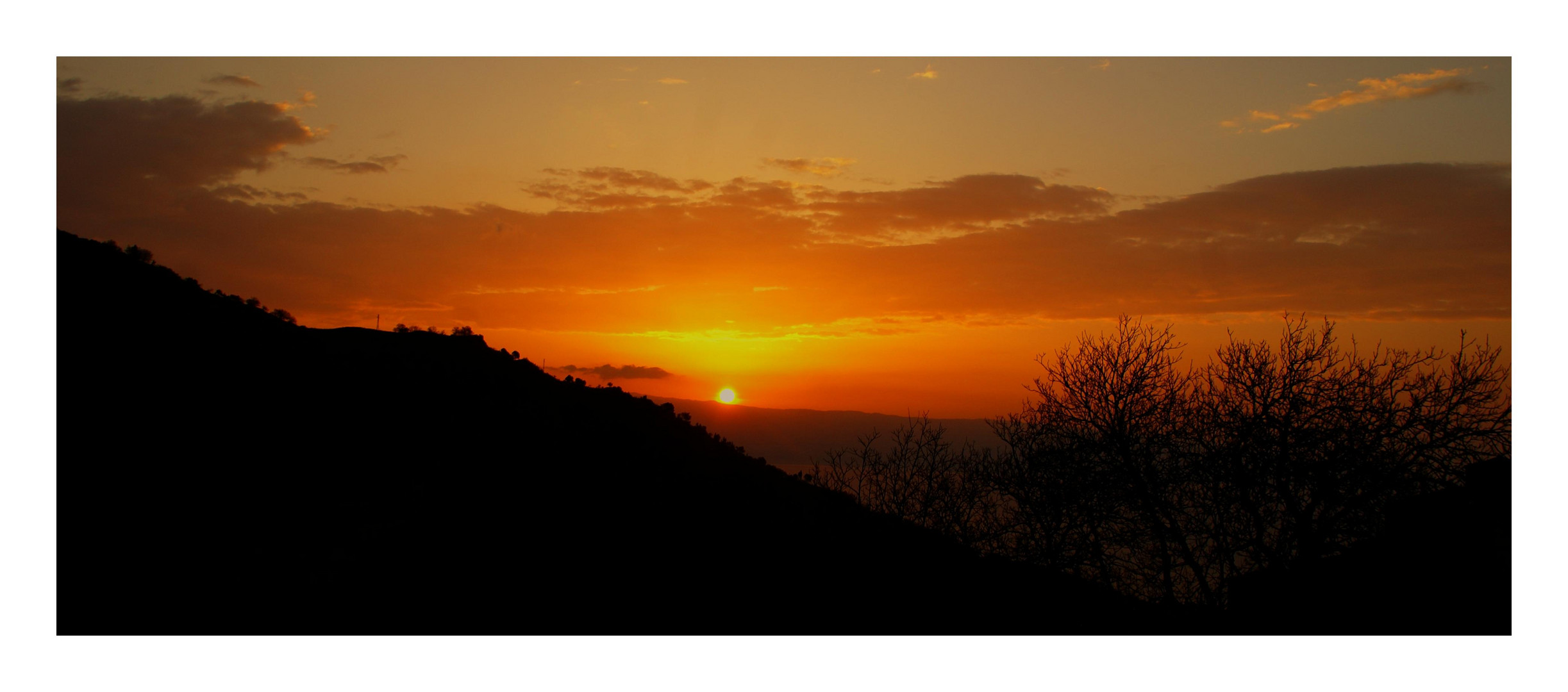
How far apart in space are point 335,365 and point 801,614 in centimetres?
1331

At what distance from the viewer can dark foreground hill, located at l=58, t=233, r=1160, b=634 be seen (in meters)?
13.0

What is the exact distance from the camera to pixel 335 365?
806 inches

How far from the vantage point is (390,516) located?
15.0 m

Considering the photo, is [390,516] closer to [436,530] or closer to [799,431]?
[436,530]

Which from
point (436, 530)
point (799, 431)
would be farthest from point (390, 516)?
point (799, 431)

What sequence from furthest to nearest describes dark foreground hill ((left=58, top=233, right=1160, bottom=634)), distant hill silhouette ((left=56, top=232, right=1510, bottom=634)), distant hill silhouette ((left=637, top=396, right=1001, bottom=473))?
1. distant hill silhouette ((left=637, top=396, right=1001, bottom=473))
2. distant hill silhouette ((left=56, top=232, right=1510, bottom=634))
3. dark foreground hill ((left=58, top=233, right=1160, bottom=634))

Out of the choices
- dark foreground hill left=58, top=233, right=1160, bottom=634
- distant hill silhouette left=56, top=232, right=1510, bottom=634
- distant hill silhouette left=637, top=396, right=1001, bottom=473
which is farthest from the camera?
distant hill silhouette left=637, top=396, right=1001, bottom=473

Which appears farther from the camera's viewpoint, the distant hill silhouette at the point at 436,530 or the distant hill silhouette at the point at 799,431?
the distant hill silhouette at the point at 799,431

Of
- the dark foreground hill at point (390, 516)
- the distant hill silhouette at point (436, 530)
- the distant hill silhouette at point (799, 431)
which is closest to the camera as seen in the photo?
the dark foreground hill at point (390, 516)

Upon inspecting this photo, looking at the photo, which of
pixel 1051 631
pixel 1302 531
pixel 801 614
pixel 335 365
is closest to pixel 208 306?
pixel 335 365

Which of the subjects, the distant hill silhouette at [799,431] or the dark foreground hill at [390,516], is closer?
the dark foreground hill at [390,516]

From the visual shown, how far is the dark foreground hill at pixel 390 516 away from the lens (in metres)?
13.0

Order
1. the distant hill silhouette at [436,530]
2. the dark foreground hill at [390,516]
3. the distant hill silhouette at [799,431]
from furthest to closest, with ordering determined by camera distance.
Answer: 1. the distant hill silhouette at [799,431]
2. the distant hill silhouette at [436,530]
3. the dark foreground hill at [390,516]
